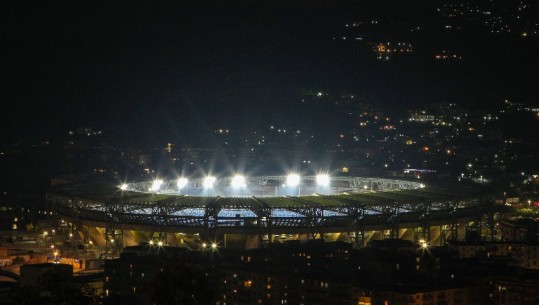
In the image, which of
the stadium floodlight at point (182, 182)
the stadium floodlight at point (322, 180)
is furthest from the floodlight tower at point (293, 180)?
the stadium floodlight at point (182, 182)

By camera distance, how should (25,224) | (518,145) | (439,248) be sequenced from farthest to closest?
(518,145) → (25,224) → (439,248)

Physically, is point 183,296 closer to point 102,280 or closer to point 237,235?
point 102,280

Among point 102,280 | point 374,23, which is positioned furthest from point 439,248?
point 374,23

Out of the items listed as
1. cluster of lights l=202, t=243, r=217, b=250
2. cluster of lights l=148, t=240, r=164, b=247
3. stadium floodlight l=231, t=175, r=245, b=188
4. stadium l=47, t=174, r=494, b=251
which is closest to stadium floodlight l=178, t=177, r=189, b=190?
stadium floodlight l=231, t=175, r=245, b=188

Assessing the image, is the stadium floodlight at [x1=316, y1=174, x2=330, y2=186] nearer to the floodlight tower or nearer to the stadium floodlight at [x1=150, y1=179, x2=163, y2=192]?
the floodlight tower

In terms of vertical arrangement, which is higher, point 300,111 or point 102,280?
point 300,111
